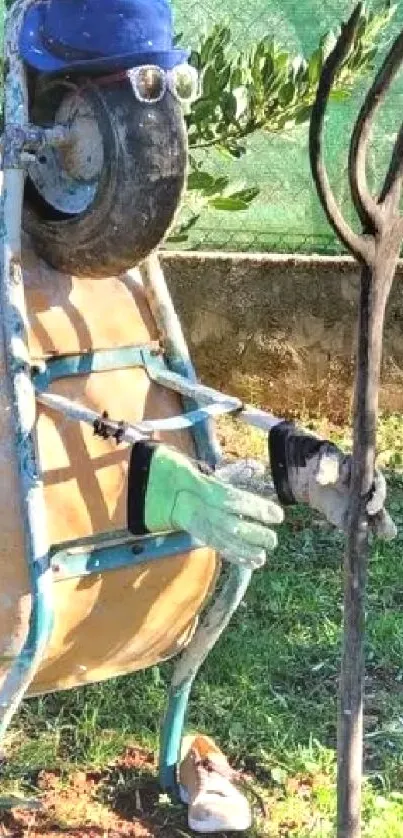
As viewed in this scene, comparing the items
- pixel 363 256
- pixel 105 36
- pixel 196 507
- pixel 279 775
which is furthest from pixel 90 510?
pixel 279 775

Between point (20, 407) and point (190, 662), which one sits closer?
point (20, 407)

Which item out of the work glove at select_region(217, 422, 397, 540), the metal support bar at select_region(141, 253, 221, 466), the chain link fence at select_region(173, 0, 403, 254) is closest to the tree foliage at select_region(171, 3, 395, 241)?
the metal support bar at select_region(141, 253, 221, 466)

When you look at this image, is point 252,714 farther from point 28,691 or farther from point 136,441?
point 136,441

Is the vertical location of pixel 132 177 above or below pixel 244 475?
above

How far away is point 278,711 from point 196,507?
1.40 meters

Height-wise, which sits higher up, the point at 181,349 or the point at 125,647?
the point at 181,349

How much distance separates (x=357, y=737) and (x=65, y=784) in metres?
0.94

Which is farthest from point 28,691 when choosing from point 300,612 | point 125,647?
point 300,612

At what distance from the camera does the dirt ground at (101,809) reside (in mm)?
2684

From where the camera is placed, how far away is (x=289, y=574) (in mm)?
4008

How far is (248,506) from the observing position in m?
1.87

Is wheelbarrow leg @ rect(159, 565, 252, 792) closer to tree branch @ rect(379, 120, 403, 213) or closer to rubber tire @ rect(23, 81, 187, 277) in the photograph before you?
rubber tire @ rect(23, 81, 187, 277)

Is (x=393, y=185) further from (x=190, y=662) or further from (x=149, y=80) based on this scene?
(x=190, y=662)

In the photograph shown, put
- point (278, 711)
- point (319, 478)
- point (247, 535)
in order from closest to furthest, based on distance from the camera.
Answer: point (247, 535) → point (319, 478) → point (278, 711)
